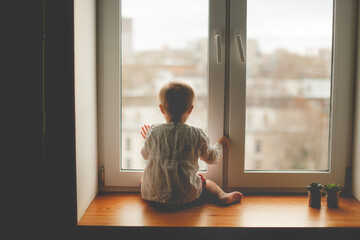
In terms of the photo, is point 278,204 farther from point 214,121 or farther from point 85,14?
point 85,14

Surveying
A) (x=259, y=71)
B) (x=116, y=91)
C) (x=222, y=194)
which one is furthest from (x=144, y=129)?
(x=259, y=71)

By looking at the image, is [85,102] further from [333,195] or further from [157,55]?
[333,195]

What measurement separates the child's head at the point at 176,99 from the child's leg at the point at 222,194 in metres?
0.31

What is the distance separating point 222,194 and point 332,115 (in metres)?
0.59

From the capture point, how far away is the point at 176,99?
50.8 inches

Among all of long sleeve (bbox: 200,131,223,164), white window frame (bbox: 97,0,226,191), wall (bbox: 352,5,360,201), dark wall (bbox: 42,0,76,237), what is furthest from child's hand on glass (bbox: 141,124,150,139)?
wall (bbox: 352,5,360,201)

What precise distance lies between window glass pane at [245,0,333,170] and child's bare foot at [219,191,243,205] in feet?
0.48

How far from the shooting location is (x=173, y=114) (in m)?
1.32

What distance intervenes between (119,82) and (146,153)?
1.08 feet

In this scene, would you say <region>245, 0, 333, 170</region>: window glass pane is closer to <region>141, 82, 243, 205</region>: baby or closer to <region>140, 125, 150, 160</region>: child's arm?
<region>141, 82, 243, 205</region>: baby

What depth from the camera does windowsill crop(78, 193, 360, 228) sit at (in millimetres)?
1162

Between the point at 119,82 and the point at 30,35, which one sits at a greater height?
the point at 30,35

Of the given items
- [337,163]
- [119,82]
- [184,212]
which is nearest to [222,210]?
[184,212]

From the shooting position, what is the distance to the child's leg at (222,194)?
134cm
